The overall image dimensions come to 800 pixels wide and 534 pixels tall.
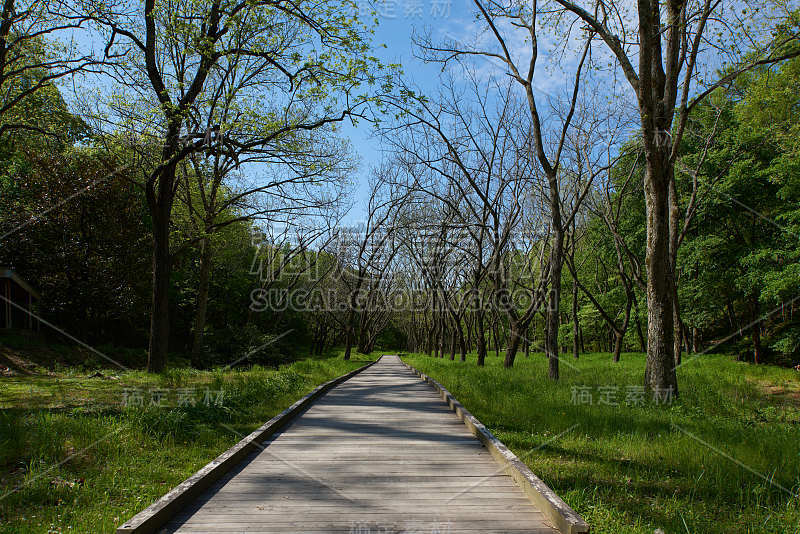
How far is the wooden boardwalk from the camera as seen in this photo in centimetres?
369

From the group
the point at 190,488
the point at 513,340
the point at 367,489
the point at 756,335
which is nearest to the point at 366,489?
the point at 367,489

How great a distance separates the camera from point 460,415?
837cm

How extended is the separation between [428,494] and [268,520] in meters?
1.43

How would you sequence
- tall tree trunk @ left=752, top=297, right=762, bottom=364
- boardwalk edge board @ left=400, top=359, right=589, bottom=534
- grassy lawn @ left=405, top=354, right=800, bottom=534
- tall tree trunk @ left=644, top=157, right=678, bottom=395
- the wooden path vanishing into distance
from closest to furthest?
boardwalk edge board @ left=400, top=359, right=589, bottom=534 < the wooden path vanishing into distance < grassy lawn @ left=405, top=354, right=800, bottom=534 < tall tree trunk @ left=644, top=157, right=678, bottom=395 < tall tree trunk @ left=752, top=297, right=762, bottom=364

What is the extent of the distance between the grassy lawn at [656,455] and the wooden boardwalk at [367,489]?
65 cm

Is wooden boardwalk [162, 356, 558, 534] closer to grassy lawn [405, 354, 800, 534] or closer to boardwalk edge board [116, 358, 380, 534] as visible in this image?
boardwalk edge board [116, 358, 380, 534]

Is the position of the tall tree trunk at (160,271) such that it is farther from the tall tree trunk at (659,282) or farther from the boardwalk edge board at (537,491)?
the tall tree trunk at (659,282)

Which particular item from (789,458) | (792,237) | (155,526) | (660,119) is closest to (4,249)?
(155,526)

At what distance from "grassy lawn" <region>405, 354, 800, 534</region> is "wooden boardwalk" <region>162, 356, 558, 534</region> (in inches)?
25.4

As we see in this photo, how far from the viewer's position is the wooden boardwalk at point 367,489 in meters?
3.69

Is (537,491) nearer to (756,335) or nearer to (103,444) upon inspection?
(103,444)

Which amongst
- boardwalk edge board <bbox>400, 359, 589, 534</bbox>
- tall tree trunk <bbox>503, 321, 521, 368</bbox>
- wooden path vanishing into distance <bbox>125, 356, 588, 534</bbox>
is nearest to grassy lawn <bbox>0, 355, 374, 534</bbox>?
wooden path vanishing into distance <bbox>125, 356, 588, 534</bbox>

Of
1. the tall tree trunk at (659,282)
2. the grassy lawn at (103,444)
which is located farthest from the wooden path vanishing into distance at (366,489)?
the tall tree trunk at (659,282)

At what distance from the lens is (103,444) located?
18.5 feet
